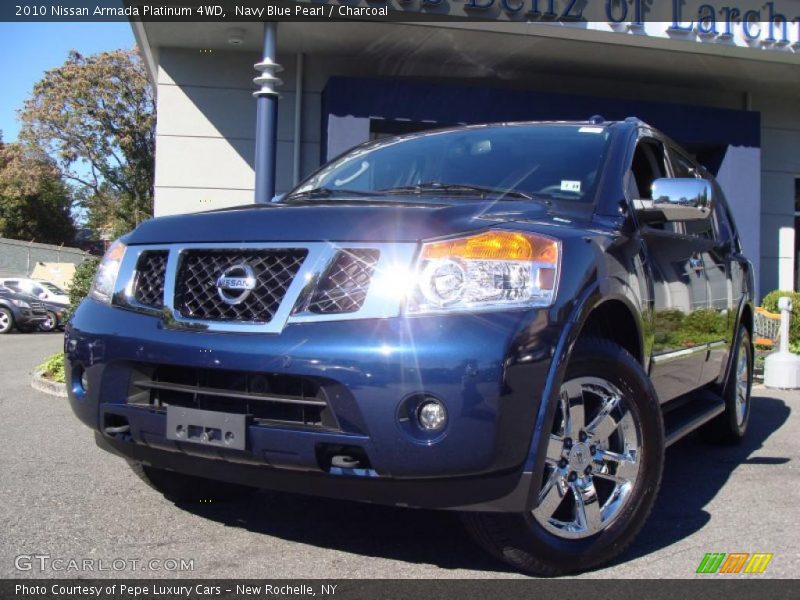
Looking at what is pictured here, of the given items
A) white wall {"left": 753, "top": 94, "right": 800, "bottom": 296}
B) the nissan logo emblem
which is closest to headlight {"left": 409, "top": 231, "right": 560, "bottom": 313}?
the nissan logo emblem

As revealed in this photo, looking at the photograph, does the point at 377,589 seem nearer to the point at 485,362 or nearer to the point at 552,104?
the point at 485,362

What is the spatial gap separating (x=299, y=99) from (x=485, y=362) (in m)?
10.1

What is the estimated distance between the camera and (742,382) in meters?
5.42

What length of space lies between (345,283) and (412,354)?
351mm

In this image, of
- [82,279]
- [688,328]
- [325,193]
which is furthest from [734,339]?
[82,279]

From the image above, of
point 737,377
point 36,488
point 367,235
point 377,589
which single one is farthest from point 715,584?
point 36,488

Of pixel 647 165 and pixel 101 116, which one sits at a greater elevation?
pixel 101 116

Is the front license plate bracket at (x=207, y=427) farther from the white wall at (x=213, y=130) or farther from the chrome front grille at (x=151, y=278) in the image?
the white wall at (x=213, y=130)

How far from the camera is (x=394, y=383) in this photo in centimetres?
231

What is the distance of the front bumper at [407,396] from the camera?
229 cm

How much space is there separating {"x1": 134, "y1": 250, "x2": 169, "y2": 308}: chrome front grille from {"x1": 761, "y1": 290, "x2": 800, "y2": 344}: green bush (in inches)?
477

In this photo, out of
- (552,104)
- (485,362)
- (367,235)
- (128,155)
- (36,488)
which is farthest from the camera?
(128,155)

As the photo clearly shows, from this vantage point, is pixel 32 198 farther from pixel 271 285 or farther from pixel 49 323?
pixel 271 285

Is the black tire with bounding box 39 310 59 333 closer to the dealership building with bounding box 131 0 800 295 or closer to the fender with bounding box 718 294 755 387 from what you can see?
the dealership building with bounding box 131 0 800 295
